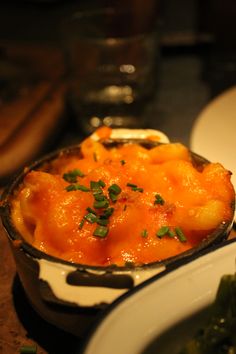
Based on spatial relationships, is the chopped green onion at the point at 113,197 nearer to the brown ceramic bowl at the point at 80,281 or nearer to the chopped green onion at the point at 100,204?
the chopped green onion at the point at 100,204

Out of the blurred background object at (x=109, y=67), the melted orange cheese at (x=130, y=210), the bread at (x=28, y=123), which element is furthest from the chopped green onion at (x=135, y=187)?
the blurred background object at (x=109, y=67)

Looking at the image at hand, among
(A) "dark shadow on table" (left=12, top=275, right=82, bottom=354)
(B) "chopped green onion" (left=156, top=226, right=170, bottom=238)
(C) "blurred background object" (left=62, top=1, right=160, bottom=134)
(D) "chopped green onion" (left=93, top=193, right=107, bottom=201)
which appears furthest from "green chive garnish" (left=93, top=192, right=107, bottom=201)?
(C) "blurred background object" (left=62, top=1, right=160, bottom=134)

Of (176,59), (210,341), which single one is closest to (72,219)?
(210,341)

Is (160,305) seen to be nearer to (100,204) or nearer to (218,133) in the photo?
(100,204)

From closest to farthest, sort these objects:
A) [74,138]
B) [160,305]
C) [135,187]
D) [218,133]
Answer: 1. [160,305]
2. [135,187]
3. [218,133]
4. [74,138]

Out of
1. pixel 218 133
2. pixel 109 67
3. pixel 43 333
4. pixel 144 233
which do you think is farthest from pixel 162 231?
pixel 109 67

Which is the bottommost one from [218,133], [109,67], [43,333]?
[43,333]

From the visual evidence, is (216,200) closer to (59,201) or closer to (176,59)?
(59,201)
